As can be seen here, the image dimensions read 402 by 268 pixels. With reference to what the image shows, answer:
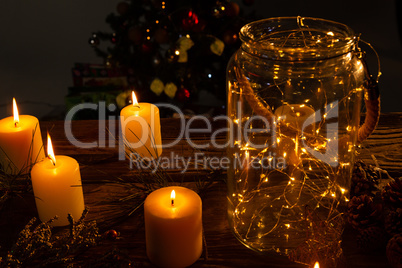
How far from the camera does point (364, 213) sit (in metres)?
0.72

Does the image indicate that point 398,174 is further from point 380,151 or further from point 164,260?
point 164,260

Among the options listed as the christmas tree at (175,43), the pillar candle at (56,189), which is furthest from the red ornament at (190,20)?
the pillar candle at (56,189)

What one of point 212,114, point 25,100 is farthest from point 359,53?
point 25,100

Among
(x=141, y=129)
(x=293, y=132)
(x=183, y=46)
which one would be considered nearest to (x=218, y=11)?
(x=183, y=46)

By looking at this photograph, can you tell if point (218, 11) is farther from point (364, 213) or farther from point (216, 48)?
point (364, 213)

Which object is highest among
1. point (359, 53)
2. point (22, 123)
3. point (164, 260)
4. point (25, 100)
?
point (359, 53)

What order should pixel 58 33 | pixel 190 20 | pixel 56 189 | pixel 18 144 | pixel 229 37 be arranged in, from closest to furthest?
pixel 56 189, pixel 18 144, pixel 190 20, pixel 229 37, pixel 58 33

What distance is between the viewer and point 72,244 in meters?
0.70

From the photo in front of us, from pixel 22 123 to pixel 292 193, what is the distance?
555 millimetres

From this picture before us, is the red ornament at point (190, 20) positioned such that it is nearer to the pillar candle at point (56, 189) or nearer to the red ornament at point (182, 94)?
the red ornament at point (182, 94)

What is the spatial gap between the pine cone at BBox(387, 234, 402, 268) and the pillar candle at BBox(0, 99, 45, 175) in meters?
0.66

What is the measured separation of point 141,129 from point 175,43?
2.26ft

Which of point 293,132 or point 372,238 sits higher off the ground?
point 293,132

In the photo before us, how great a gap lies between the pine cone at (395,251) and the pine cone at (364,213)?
5 centimetres
